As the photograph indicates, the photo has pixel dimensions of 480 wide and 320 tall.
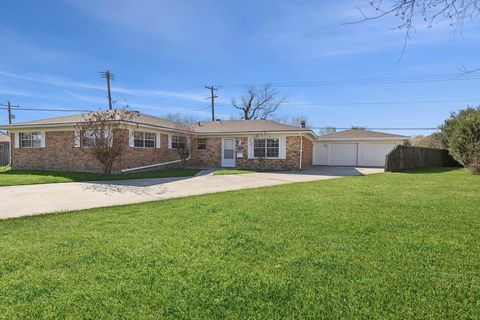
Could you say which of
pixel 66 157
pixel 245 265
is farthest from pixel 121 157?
pixel 245 265

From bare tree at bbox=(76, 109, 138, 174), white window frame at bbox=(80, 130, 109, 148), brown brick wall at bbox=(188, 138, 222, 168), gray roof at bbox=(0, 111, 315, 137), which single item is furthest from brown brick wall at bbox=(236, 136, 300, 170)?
white window frame at bbox=(80, 130, 109, 148)

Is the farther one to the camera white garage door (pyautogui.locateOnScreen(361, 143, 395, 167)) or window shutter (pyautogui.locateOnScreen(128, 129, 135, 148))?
white garage door (pyautogui.locateOnScreen(361, 143, 395, 167))

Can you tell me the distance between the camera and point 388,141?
2645 centimetres

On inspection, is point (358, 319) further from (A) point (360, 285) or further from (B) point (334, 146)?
(B) point (334, 146)

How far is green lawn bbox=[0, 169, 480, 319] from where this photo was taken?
9.04ft

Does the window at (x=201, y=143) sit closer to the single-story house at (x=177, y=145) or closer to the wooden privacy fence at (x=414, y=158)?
the single-story house at (x=177, y=145)

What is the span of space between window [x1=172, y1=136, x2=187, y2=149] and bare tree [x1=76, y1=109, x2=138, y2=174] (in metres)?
5.07

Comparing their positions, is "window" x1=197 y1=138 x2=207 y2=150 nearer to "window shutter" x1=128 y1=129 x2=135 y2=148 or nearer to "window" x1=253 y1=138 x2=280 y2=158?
"window" x1=253 y1=138 x2=280 y2=158

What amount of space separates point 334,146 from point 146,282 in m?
26.1

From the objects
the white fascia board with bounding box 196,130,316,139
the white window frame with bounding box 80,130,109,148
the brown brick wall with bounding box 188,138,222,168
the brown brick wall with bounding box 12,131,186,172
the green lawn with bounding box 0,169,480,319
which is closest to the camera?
the green lawn with bounding box 0,169,480,319

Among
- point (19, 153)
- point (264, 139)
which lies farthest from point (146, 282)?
point (19, 153)

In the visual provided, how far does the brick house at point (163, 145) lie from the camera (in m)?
17.3

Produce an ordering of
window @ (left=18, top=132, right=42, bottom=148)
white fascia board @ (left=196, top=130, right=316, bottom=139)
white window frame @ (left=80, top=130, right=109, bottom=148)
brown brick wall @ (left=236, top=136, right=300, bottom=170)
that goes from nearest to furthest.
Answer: white window frame @ (left=80, top=130, right=109, bottom=148), window @ (left=18, top=132, right=42, bottom=148), white fascia board @ (left=196, top=130, right=316, bottom=139), brown brick wall @ (left=236, top=136, right=300, bottom=170)

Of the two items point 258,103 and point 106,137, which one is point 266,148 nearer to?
point 106,137
